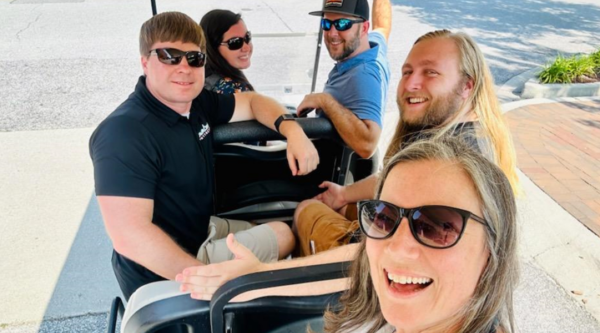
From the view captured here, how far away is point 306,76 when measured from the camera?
306 centimetres

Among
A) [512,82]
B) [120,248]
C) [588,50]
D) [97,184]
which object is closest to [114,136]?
[97,184]

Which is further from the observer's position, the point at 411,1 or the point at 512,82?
the point at 411,1

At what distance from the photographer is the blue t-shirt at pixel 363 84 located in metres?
2.31

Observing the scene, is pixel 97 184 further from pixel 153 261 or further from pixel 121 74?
pixel 121 74

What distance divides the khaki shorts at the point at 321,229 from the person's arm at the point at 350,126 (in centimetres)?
31

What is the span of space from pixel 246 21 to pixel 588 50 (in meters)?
6.83

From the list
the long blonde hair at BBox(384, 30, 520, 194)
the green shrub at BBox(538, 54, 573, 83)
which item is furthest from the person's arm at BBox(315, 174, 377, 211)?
the green shrub at BBox(538, 54, 573, 83)

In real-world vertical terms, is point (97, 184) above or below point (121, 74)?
above

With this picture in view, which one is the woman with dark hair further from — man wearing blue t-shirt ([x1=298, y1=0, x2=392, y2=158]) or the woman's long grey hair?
the woman's long grey hair

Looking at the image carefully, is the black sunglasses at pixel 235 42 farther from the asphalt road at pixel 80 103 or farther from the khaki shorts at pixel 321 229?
the khaki shorts at pixel 321 229

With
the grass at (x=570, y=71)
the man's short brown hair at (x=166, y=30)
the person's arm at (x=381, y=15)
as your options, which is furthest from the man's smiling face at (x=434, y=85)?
the grass at (x=570, y=71)

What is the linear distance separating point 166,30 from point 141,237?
0.75m

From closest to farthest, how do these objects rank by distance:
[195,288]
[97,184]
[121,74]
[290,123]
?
[195,288] < [97,184] < [290,123] < [121,74]

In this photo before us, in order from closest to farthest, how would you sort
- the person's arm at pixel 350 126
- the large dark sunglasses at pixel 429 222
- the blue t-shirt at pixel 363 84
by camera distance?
the large dark sunglasses at pixel 429 222
the person's arm at pixel 350 126
the blue t-shirt at pixel 363 84
